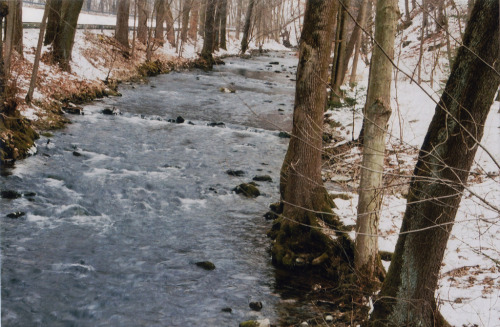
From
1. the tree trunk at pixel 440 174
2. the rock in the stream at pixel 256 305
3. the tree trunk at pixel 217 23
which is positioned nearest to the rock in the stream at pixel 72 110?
the rock in the stream at pixel 256 305

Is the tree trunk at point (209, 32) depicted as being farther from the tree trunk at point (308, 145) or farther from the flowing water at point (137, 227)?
the tree trunk at point (308, 145)

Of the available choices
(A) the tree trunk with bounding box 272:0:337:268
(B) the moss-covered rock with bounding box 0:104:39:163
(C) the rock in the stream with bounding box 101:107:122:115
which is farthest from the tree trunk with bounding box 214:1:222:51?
(A) the tree trunk with bounding box 272:0:337:268

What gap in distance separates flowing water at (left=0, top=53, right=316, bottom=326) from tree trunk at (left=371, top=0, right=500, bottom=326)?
5.16ft

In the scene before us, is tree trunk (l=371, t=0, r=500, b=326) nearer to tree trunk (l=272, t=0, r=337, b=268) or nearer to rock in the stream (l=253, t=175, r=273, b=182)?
tree trunk (l=272, t=0, r=337, b=268)

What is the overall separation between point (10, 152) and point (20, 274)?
16.3 feet

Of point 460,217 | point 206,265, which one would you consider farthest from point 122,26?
point 460,217

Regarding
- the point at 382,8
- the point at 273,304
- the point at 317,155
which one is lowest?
the point at 273,304

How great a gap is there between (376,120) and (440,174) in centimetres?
226

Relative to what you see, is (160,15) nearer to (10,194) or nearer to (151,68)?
(151,68)

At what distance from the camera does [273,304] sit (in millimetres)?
7035

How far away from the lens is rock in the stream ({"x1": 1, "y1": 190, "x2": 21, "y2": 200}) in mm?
9367

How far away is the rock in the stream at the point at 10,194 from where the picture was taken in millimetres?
9367

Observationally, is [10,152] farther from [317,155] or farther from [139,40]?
[139,40]

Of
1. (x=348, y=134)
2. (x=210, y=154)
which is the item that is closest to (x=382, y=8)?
(x=210, y=154)
